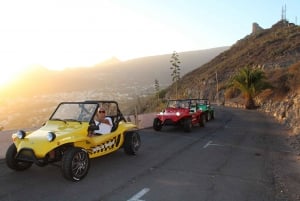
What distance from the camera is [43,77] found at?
17588 centimetres

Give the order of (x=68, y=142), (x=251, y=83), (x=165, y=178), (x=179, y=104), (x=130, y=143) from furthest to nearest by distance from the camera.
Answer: (x=251, y=83), (x=179, y=104), (x=130, y=143), (x=165, y=178), (x=68, y=142)

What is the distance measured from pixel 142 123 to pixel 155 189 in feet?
43.7

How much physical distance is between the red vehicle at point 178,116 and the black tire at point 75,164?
999cm

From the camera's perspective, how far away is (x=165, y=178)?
8477 mm

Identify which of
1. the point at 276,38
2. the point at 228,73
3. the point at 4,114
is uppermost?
the point at 276,38

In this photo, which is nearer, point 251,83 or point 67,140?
point 67,140

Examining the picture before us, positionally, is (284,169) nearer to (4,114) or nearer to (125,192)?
(125,192)

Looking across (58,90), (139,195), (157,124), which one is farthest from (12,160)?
(58,90)

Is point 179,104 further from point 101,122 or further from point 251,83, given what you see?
point 251,83

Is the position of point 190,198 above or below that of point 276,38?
below

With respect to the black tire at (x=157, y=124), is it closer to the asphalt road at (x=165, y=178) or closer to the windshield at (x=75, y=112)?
the asphalt road at (x=165, y=178)

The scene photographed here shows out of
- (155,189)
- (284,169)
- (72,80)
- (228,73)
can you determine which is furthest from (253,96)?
(72,80)

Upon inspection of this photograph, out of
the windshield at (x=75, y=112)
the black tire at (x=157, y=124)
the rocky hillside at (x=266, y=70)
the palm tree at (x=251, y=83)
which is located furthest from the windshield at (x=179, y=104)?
the palm tree at (x=251, y=83)

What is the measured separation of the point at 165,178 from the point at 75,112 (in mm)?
3356
